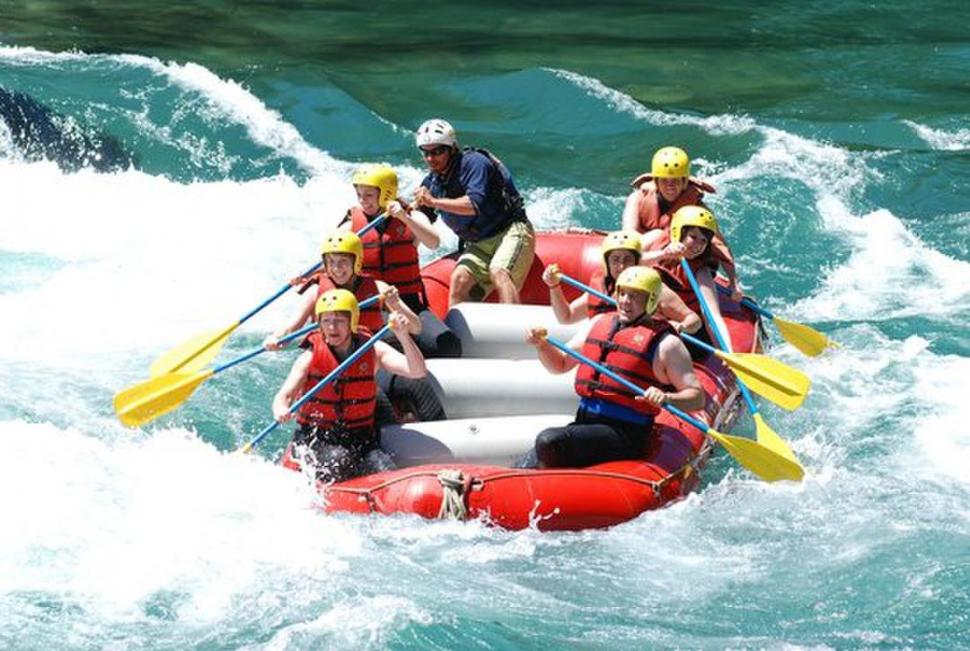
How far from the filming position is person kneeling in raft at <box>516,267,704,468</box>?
28.2ft

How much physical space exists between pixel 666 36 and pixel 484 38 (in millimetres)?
2023

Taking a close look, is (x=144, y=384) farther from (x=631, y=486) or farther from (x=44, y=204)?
(x=44, y=204)

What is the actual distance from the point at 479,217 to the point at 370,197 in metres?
0.87

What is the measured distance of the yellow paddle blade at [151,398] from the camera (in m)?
9.09

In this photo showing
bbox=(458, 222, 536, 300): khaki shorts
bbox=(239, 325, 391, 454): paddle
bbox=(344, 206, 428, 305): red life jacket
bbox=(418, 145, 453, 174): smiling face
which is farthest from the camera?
bbox=(458, 222, 536, 300): khaki shorts

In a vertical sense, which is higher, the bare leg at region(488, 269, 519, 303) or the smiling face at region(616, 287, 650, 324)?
the smiling face at region(616, 287, 650, 324)

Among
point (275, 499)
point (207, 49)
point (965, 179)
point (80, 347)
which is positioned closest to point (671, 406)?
point (275, 499)

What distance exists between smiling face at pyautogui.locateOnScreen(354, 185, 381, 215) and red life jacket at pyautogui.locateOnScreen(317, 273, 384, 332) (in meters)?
0.63

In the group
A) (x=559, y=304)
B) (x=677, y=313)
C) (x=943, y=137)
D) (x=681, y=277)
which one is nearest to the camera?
(x=559, y=304)

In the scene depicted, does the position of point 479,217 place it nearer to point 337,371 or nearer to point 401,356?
point 401,356

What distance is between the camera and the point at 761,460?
8.91m

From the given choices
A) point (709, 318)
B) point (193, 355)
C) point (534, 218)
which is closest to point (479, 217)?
point (709, 318)

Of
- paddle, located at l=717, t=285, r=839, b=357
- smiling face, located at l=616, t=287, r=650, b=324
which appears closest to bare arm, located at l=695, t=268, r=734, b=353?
paddle, located at l=717, t=285, r=839, b=357

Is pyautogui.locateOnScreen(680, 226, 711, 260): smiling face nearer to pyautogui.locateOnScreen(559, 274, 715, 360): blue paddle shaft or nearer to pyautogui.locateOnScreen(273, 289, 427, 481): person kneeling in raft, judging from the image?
pyautogui.locateOnScreen(559, 274, 715, 360): blue paddle shaft
